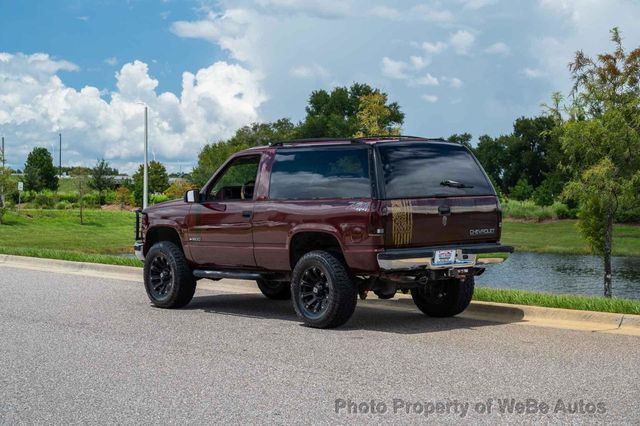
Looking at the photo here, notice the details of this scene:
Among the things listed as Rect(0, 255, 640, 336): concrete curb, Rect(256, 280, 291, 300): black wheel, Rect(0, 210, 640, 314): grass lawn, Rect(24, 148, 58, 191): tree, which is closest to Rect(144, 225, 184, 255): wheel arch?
Rect(256, 280, 291, 300): black wheel

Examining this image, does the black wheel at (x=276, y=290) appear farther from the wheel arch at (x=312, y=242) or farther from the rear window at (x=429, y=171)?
the rear window at (x=429, y=171)

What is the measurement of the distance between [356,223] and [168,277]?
3760 millimetres

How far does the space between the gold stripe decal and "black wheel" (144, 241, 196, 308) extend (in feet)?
12.2

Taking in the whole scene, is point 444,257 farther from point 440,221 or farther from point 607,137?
point 607,137

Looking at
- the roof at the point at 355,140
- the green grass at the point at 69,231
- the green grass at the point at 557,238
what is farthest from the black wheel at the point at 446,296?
the green grass at the point at 557,238

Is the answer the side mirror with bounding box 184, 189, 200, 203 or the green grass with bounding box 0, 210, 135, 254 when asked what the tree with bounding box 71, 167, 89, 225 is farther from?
the side mirror with bounding box 184, 189, 200, 203

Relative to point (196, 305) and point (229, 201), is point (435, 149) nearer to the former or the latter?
point (229, 201)

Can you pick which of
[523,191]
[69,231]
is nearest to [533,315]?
[69,231]

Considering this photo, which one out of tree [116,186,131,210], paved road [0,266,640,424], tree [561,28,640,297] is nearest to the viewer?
paved road [0,266,640,424]

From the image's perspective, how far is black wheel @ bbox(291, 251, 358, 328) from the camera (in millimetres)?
10016

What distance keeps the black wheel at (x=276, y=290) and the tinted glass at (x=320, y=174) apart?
8.70 feet

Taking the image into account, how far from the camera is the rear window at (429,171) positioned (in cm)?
1000

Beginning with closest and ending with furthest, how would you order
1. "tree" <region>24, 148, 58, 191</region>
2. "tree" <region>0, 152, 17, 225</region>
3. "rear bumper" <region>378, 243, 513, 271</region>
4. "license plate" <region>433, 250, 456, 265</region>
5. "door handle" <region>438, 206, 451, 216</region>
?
"rear bumper" <region>378, 243, 513, 271</region> < "license plate" <region>433, 250, 456, 265</region> < "door handle" <region>438, 206, 451, 216</region> < "tree" <region>0, 152, 17, 225</region> < "tree" <region>24, 148, 58, 191</region>

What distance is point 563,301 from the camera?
11312mm
